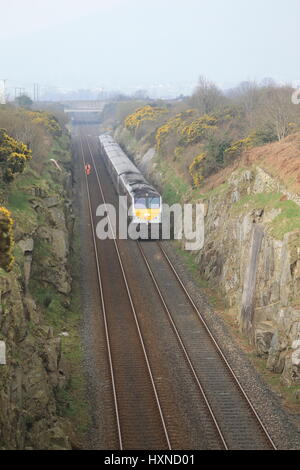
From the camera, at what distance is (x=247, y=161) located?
34.5 m

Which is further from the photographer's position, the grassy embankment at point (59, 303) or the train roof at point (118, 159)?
the train roof at point (118, 159)

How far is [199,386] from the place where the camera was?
21.2 meters

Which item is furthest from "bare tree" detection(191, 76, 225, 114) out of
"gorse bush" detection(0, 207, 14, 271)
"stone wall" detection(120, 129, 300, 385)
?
"gorse bush" detection(0, 207, 14, 271)

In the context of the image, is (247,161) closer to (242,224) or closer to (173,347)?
(242,224)

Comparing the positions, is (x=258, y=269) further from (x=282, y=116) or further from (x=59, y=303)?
(x=282, y=116)

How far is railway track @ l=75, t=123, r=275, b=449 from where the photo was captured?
1811cm

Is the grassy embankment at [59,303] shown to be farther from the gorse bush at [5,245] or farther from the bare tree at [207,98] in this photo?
the bare tree at [207,98]

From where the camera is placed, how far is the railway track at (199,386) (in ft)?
59.4

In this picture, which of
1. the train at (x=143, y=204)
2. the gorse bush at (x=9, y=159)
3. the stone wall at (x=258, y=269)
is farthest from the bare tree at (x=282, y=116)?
the gorse bush at (x=9, y=159)

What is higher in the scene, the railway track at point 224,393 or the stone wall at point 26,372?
the stone wall at point 26,372

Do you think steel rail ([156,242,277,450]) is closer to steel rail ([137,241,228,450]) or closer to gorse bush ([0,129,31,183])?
steel rail ([137,241,228,450])

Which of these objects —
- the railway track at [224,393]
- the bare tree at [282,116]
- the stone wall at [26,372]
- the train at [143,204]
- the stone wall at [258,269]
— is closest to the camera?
the stone wall at [26,372]
